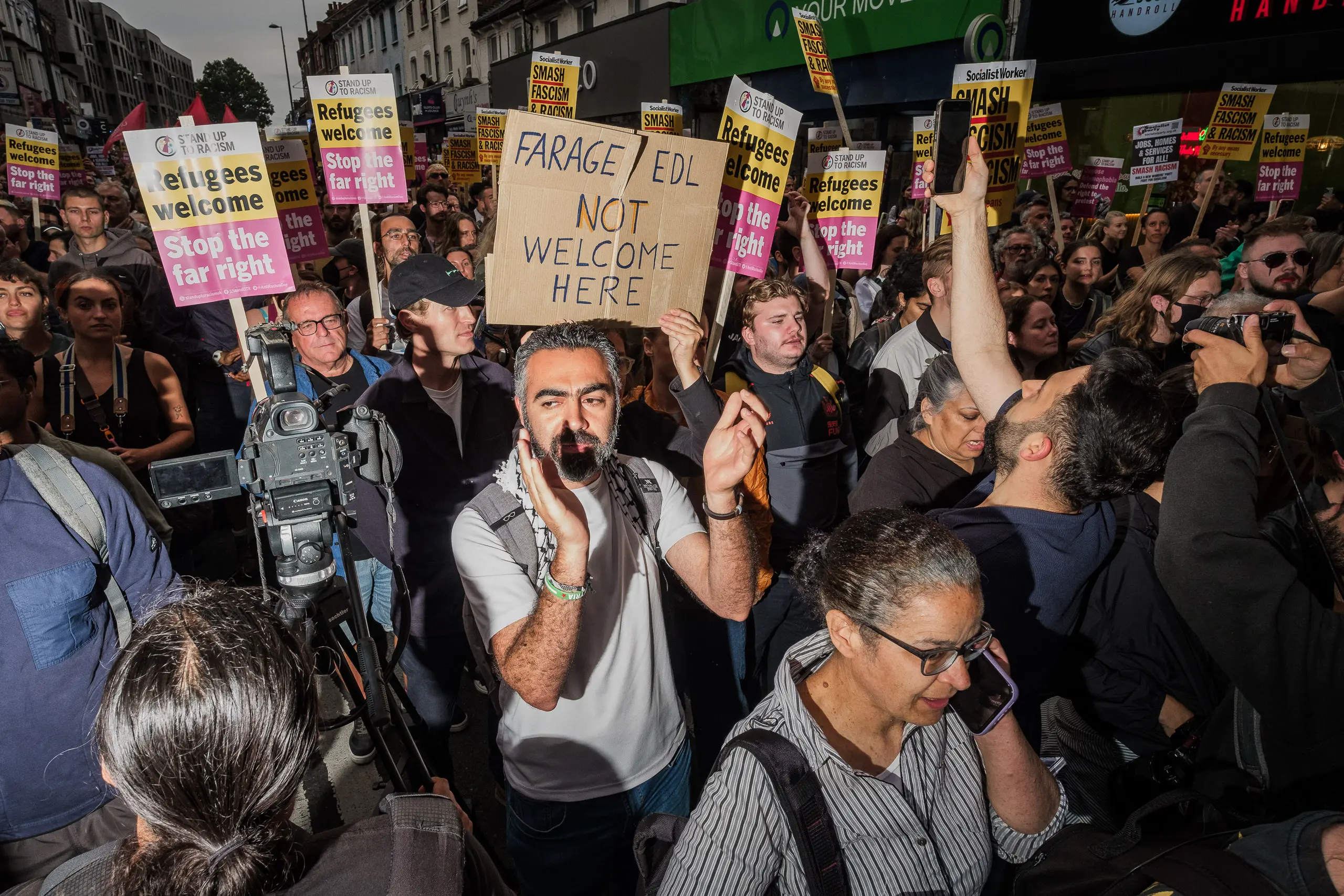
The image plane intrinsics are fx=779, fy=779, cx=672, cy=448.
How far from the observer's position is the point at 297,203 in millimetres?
5793

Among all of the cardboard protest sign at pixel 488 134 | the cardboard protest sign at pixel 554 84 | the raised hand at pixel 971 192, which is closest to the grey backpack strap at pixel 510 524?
the raised hand at pixel 971 192

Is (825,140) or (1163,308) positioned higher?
(825,140)

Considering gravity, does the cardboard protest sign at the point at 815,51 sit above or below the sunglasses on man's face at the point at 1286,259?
above

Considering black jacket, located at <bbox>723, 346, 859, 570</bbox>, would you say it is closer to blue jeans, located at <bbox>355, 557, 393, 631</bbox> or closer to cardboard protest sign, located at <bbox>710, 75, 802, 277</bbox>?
cardboard protest sign, located at <bbox>710, 75, 802, 277</bbox>

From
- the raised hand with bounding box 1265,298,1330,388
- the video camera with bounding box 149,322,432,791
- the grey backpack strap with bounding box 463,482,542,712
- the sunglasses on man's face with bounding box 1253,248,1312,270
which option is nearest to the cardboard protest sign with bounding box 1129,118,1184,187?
the sunglasses on man's face with bounding box 1253,248,1312,270

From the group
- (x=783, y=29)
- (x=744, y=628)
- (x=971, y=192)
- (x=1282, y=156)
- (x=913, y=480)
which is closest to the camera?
(x=971, y=192)

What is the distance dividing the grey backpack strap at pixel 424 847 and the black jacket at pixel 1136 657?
6.02 ft

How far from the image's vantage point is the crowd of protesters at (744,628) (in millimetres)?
1102

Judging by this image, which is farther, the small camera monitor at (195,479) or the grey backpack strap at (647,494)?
the grey backpack strap at (647,494)

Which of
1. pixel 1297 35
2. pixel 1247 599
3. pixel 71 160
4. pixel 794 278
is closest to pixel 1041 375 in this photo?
pixel 794 278

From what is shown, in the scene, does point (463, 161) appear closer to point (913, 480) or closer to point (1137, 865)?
point (913, 480)

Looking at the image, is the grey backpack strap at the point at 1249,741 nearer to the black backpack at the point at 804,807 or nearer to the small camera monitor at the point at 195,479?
the black backpack at the point at 804,807

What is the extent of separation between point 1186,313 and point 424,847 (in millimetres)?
4497

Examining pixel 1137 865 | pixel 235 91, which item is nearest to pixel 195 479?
pixel 1137 865
